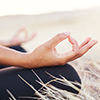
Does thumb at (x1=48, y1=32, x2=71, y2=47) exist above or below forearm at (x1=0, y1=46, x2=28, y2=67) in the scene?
below

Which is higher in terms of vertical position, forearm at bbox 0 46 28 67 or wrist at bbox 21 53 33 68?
forearm at bbox 0 46 28 67

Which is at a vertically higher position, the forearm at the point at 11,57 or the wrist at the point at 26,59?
the forearm at the point at 11,57

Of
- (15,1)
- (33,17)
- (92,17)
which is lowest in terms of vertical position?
(92,17)

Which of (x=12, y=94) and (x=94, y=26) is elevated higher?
(x=12, y=94)

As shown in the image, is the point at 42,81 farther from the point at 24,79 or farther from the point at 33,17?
the point at 33,17

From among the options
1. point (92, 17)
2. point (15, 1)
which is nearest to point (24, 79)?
point (15, 1)

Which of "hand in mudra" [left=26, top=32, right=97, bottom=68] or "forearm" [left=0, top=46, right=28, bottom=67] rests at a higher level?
"forearm" [left=0, top=46, right=28, bottom=67]

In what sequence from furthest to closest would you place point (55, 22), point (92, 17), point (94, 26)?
1. point (55, 22)
2. point (92, 17)
3. point (94, 26)

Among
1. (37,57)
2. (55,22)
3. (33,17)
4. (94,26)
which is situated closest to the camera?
(37,57)

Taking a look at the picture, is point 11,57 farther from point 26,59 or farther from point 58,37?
point 58,37

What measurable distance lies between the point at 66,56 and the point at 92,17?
11.2 metres

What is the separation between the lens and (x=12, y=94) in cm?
56

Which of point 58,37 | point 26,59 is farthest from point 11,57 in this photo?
point 58,37

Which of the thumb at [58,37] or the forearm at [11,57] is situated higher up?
the forearm at [11,57]
